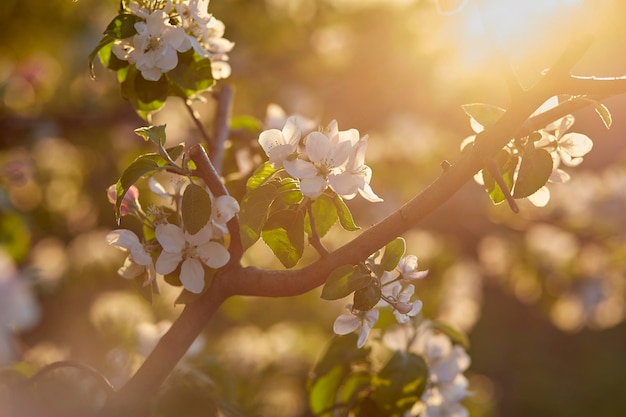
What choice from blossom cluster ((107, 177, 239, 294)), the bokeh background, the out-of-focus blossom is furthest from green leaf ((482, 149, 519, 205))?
the out-of-focus blossom

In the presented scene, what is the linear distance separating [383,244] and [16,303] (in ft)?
5.07

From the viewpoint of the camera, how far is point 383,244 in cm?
69

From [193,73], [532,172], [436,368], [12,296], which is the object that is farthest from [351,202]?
[532,172]

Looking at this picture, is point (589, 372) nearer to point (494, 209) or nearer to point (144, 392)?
point (494, 209)

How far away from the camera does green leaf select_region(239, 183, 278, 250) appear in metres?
0.70

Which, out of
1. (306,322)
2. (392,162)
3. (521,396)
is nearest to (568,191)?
(392,162)

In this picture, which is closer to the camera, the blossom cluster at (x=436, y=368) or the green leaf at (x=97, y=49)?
the green leaf at (x=97, y=49)

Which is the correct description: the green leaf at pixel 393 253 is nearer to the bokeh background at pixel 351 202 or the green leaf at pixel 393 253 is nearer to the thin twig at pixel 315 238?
the thin twig at pixel 315 238

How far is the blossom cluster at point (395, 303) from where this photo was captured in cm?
72

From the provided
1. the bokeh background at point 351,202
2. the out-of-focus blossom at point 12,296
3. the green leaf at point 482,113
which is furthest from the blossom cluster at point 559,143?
the out-of-focus blossom at point 12,296

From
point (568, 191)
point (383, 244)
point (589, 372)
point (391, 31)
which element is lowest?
point (589, 372)

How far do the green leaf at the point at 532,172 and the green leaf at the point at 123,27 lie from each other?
42cm

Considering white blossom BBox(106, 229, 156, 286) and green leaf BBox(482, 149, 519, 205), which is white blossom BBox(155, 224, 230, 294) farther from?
green leaf BBox(482, 149, 519, 205)

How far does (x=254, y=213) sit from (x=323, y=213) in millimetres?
83
